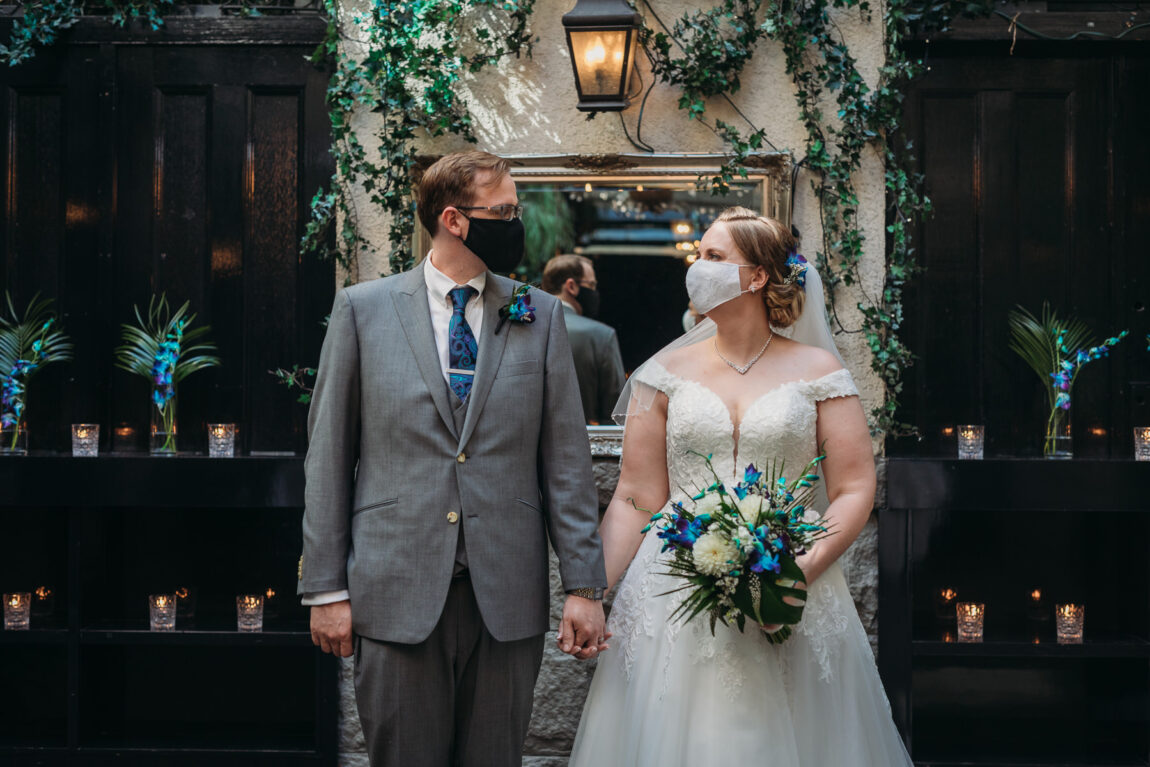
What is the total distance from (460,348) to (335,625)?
2.47ft

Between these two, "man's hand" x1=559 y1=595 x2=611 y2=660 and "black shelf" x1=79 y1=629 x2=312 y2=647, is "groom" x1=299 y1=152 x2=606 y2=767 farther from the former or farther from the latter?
"black shelf" x1=79 y1=629 x2=312 y2=647

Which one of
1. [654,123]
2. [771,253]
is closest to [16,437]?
[654,123]

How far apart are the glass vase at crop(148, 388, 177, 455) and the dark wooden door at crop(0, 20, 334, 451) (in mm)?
99

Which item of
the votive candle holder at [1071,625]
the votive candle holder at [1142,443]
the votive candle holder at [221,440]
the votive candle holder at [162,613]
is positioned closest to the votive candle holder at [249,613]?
the votive candle holder at [162,613]

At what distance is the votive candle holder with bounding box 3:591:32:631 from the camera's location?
4027mm

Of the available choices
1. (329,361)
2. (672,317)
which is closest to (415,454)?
(329,361)

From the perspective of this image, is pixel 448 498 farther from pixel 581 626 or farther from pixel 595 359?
pixel 595 359

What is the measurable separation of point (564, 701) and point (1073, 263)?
2.77 meters

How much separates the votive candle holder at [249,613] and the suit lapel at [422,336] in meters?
2.02

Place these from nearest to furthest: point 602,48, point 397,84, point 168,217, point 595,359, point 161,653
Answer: point 602,48 < point 397,84 < point 595,359 < point 168,217 < point 161,653

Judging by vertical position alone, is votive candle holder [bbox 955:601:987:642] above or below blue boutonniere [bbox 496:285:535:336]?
below

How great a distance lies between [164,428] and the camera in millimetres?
4141

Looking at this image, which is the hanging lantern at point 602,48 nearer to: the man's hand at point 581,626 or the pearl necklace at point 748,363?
the pearl necklace at point 748,363

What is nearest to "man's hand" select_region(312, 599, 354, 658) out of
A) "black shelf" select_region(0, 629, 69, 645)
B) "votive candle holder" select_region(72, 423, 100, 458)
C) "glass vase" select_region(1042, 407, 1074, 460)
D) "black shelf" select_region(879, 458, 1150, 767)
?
"votive candle holder" select_region(72, 423, 100, 458)
